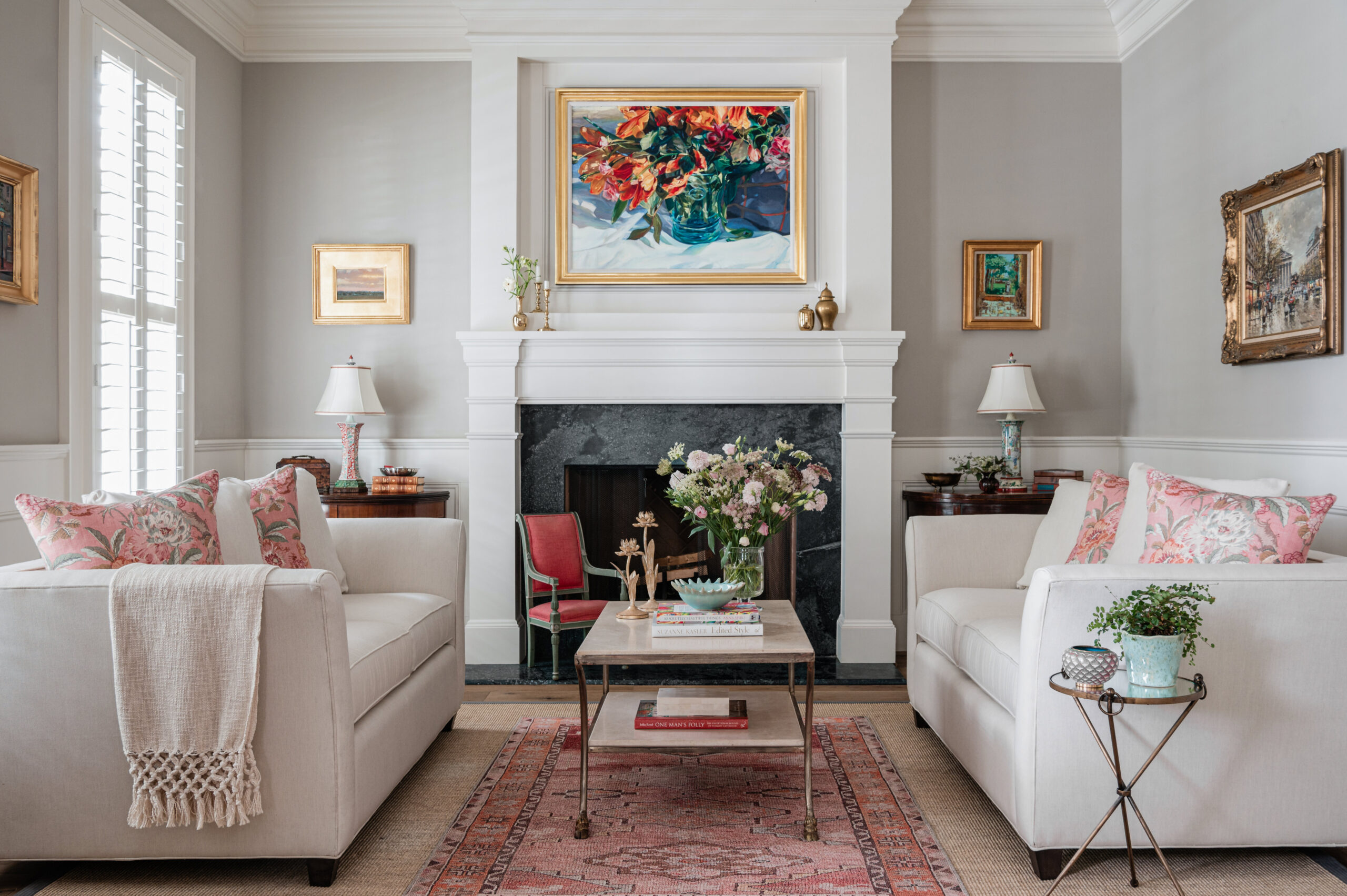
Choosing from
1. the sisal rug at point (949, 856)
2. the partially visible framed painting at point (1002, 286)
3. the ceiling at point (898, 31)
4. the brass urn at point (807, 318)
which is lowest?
the sisal rug at point (949, 856)

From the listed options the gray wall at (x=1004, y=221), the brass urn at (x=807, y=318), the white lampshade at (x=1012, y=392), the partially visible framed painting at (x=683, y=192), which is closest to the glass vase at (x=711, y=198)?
the partially visible framed painting at (x=683, y=192)

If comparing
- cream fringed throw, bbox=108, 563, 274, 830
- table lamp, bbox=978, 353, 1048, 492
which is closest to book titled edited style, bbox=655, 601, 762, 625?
cream fringed throw, bbox=108, 563, 274, 830

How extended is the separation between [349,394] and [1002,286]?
11.3 ft

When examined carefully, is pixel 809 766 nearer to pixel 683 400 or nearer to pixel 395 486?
pixel 683 400

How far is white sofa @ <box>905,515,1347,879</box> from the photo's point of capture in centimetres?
223

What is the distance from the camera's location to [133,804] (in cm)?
215

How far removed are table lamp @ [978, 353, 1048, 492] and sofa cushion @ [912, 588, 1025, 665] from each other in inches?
49.5

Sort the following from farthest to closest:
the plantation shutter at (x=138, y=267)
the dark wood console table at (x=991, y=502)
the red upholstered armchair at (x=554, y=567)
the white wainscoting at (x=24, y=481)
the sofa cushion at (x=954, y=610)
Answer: the dark wood console table at (x=991, y=502) → the red upholstered armchair at (x=554, y=567) → the plantation shutter at (x=138, y=267) → the white wainscoting at (x=24, y=481) → the sofa cushion at (x=954, y=610)

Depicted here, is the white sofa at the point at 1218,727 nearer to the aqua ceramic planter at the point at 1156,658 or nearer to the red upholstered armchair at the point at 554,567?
the aqua ceramic planter at the point at 1156,658

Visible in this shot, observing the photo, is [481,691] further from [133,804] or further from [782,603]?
[133,804]

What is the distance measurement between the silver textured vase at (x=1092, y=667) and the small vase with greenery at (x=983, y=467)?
2482 millimetres

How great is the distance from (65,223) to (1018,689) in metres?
3.70

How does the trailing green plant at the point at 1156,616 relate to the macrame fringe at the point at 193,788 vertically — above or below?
above

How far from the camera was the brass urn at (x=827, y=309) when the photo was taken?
453 cm
